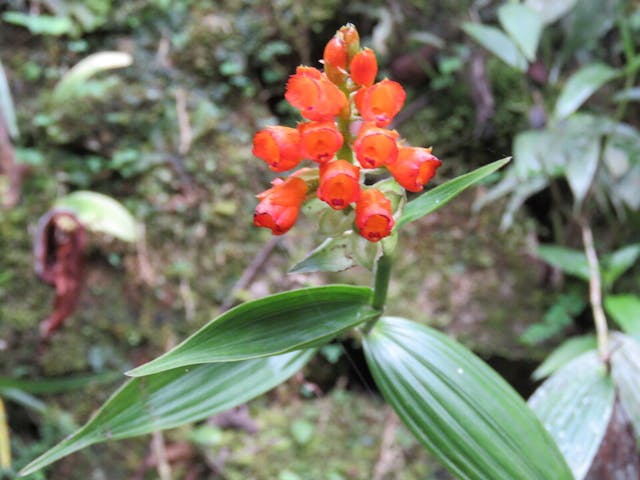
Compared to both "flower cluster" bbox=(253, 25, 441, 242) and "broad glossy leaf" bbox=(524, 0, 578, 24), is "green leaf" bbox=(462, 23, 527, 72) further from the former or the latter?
"flower cluster" bbox=(253, 25, 441, 242)

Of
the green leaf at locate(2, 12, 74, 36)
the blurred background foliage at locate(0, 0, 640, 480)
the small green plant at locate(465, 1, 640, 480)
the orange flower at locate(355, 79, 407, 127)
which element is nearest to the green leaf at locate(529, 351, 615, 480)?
the small green plant at locate(465, 1, 640, 480)

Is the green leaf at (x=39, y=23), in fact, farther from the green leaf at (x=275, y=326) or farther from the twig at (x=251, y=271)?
the green leaf at (x=275, y=326)

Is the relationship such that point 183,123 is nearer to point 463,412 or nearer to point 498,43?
point 498,43

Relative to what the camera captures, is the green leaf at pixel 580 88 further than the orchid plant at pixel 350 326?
Yes

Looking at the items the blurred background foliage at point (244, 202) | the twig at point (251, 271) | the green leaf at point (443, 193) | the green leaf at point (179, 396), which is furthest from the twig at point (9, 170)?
the green leaf at point (443, 193)

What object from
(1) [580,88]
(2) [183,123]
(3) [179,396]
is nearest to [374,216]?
(3) [179,396]

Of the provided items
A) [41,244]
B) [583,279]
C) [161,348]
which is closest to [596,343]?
[583,279]

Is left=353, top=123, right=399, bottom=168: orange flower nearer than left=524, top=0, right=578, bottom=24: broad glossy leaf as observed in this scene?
Yes
